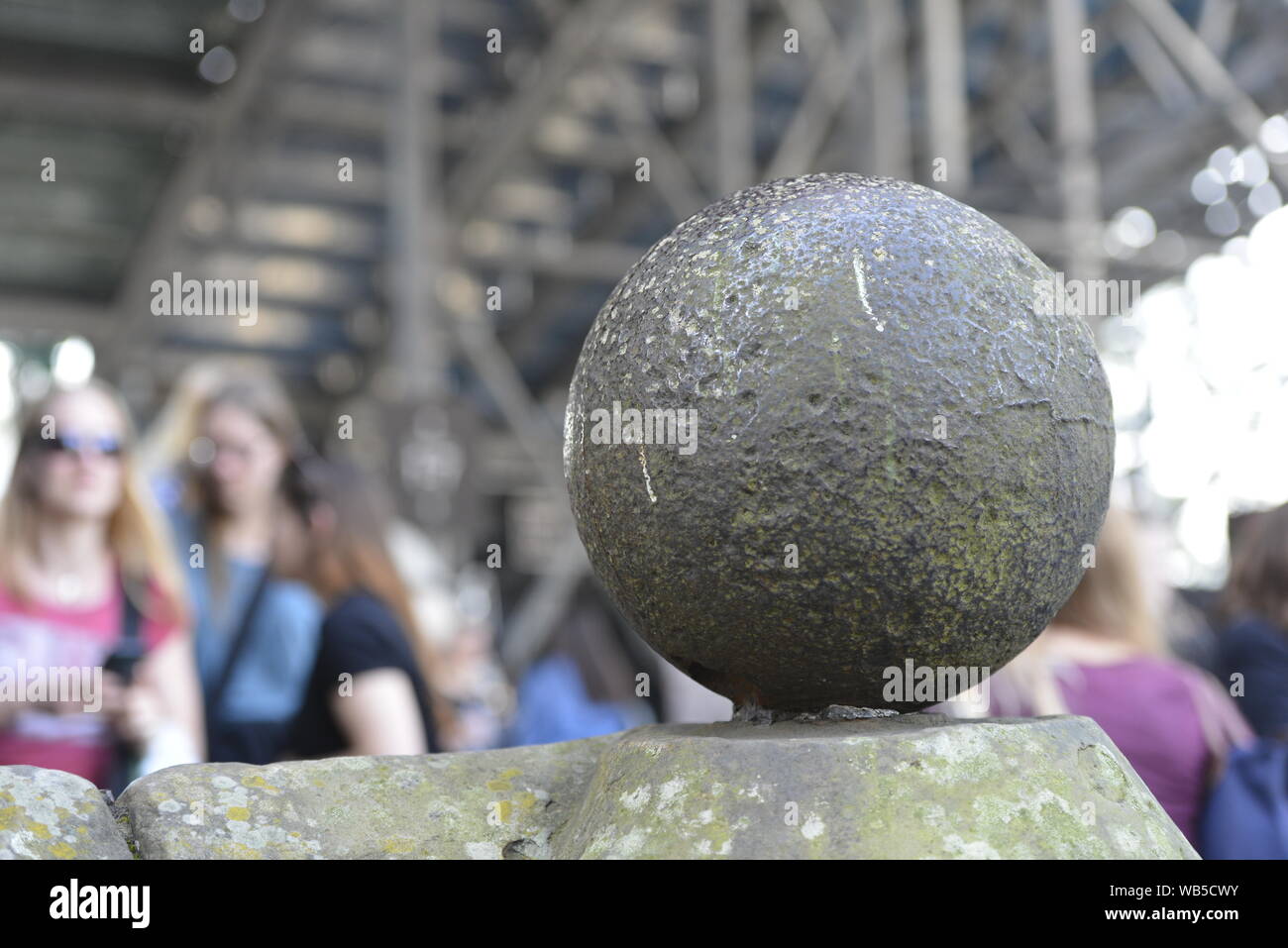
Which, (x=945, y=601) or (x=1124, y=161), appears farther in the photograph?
(x=1124, y=161)

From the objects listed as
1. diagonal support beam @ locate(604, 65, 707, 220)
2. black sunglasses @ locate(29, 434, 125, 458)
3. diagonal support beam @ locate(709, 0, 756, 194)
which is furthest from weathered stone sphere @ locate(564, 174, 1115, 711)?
diagonal support beam @ locate(604, 65, 707, 220)

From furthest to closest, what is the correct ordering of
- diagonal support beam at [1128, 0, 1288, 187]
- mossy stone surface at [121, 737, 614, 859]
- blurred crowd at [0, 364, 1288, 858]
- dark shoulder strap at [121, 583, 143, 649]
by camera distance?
1. diagonal support beam at [1128, 0, 1288, 187]
2. dark shoulder strap at [121, 583, 143, 649]
3. blurred crowd at [0, 364, 1288, 858]
4. mossy stone surface at [121, 737, 614, 859]

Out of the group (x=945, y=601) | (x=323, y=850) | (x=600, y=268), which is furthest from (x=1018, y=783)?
(x=600, y=268)

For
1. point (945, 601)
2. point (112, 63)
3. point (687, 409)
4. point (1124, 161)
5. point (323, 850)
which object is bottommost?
point (323, 850)

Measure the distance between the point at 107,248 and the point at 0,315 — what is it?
139 centimetres

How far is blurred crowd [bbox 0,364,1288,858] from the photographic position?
9.53 feet

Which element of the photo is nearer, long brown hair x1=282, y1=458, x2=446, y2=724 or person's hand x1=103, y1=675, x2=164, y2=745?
person's hand x1=103, y1=675, x2=164, y2=745

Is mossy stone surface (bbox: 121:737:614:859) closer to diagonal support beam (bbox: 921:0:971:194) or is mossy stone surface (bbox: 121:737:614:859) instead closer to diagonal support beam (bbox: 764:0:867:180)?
diagonal support beam (bbox: 921:0:971:194)

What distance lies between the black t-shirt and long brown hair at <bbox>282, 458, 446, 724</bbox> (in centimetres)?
7

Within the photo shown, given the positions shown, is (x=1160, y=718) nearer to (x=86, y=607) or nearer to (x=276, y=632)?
(x=276, y=632)

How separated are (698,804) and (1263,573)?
2138 millimetres

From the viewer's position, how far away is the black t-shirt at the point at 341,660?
3129 mm
